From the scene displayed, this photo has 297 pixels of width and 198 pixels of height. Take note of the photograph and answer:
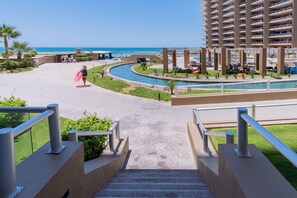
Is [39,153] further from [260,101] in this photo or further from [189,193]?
[260,101]

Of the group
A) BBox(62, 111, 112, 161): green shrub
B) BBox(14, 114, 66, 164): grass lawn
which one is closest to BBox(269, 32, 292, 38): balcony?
BBox(62, 111, 112, 161): green shrub

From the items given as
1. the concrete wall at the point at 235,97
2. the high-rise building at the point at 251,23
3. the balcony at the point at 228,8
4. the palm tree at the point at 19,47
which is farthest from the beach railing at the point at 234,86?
the balcony at the point at 228,8

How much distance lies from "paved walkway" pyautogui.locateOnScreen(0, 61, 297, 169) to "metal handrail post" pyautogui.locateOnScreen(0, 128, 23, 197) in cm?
592

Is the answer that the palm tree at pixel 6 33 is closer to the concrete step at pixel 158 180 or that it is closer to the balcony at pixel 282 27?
the concrete step at pixel 158 180

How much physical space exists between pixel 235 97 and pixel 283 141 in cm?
763

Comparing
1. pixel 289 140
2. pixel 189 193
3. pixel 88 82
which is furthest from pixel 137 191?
pixel 88 82

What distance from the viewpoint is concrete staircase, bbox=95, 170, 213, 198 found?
520 cm

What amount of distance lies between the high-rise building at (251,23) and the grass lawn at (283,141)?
2760 inches

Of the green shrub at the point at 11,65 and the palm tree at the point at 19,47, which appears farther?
the palm tree at the point at 19,47

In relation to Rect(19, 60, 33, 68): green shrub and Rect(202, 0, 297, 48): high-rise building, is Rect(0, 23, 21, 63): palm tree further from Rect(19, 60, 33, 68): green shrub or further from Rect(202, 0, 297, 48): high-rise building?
Rect(202, 0, 297, 48): high-rise building

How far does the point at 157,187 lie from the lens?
568 centimetres

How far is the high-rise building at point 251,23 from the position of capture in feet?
244

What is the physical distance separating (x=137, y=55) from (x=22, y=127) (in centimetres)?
5843

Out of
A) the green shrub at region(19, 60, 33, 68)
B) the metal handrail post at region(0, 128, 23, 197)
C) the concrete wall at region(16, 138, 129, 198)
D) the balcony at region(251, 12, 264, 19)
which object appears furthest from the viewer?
the balcony at region(251, 12, 264, 19)
